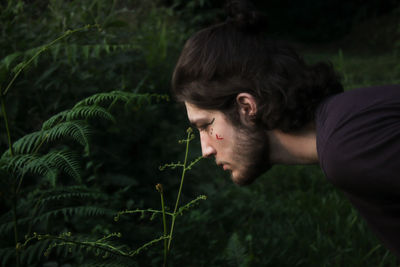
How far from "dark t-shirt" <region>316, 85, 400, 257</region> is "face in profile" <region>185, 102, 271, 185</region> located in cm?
35

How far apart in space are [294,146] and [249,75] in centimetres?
37

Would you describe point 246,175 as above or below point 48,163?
below

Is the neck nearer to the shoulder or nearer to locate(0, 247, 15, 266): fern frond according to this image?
the shoulder

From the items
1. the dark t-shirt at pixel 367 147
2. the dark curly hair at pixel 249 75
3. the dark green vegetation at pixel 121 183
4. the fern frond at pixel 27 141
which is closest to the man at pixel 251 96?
the dark curly hair at pixel 249 75

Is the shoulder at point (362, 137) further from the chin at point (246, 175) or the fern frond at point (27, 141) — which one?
the fern frond at point (27, 141)

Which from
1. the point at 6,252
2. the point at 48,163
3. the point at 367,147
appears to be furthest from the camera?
the point at 6,252

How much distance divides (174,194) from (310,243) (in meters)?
0.96

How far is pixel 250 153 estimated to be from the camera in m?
1.79

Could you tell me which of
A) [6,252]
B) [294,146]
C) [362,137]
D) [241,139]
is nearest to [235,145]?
[241,139]

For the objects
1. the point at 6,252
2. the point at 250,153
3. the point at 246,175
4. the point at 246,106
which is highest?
the point at 246,106

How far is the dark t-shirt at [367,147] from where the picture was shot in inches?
50.5

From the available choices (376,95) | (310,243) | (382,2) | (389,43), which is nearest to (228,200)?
(310,243)

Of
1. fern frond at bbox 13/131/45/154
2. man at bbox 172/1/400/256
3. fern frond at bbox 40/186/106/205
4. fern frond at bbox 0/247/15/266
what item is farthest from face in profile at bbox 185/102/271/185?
fern frond at bbox 0/247/15/266

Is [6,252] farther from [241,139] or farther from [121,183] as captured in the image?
[241,139]
